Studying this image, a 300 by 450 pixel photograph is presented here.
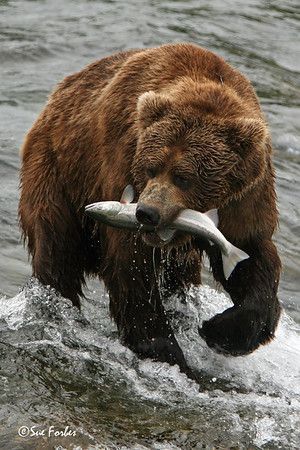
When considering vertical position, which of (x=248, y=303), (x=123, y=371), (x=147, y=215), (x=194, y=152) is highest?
(x=194, y=152)

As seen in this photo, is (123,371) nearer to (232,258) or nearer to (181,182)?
(232,258)

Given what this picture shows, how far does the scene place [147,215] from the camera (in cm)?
526

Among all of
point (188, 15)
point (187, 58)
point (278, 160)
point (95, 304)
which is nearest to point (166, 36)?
point (188, 15)

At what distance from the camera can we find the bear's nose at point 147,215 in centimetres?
526

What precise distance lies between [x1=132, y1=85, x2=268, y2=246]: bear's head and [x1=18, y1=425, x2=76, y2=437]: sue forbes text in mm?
1010

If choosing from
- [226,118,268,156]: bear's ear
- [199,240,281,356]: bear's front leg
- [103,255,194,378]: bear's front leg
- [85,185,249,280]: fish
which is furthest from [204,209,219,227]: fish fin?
[103,255,194,378]: bear's front leg

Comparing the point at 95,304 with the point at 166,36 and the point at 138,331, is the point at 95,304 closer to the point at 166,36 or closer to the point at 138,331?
the point at 138,331

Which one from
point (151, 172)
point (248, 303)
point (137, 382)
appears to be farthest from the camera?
point (248, 303)

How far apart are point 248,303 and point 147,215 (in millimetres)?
1207

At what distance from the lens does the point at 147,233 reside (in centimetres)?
552

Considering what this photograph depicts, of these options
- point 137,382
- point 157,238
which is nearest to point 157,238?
point 157,238

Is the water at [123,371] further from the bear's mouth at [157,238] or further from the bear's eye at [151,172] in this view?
the bear's eye at [151,172]

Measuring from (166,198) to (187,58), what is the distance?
1.07 meters

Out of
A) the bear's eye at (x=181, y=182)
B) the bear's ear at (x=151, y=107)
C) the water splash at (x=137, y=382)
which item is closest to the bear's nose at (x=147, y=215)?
the bear's eye at (x=181, y=182)
